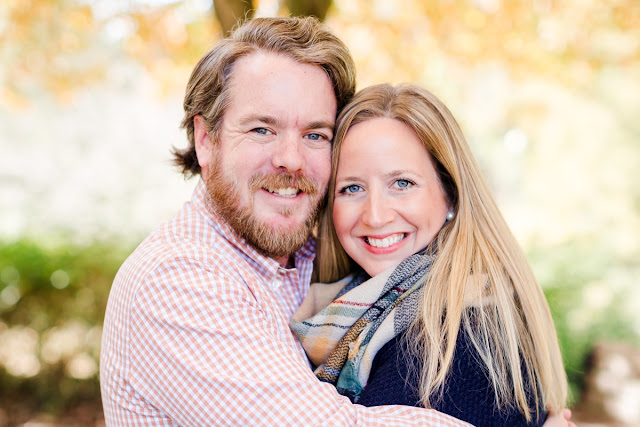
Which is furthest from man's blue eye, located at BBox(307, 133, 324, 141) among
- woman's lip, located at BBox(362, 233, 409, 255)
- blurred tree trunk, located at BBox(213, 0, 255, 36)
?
blurred tree trunk, located at BBox(213, 0, 255, 36)

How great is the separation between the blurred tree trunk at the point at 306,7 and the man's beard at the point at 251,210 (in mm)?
1741

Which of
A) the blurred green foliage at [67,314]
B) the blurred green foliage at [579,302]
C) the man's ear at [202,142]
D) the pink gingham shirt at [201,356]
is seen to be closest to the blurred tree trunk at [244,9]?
the man's ear at [202,142]

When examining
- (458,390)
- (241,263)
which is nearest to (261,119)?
(241,263)

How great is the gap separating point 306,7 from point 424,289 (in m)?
2.35

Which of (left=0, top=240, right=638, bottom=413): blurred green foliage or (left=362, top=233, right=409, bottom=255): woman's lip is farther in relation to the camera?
(left=0, top=240, right=638, bottom=413): blurred green foliage

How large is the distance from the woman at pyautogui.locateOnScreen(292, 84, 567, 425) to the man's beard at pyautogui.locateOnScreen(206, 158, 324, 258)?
0.15 m

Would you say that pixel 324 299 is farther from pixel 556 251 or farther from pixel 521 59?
pixel 556 251

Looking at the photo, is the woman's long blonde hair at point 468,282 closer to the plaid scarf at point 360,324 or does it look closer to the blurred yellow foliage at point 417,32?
the plaid scarf at point 360,324

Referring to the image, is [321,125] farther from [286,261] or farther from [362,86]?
[362,86]

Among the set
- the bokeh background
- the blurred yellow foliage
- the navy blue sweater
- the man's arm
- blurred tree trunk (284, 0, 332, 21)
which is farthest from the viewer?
the bokeh background

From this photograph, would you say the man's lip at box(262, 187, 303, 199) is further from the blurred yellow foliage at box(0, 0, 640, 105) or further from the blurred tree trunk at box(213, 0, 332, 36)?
the blurred yellow foliage at box(0, 0, 640, 105)

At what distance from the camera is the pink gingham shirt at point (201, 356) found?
5.42ft

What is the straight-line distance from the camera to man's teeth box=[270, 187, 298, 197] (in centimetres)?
233

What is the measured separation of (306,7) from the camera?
3.73m
